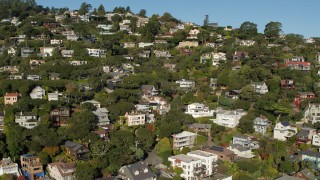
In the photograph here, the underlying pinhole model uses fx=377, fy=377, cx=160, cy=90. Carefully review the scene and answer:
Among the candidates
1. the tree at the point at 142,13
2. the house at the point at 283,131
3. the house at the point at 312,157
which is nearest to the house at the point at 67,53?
the house at the point at 283,131

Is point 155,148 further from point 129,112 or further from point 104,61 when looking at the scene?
point 104,61

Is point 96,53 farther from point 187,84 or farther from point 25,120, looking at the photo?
point 25,120

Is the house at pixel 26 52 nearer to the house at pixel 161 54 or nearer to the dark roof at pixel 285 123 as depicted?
the house at pixel 161 54

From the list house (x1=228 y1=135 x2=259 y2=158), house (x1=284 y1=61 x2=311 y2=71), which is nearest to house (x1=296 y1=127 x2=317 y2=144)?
house (x1=228 y1=135 x2=259 y2=158)

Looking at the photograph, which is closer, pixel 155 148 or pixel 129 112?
pixel 155 148

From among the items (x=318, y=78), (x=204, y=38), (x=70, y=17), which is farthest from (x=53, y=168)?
(x=70, y=17)

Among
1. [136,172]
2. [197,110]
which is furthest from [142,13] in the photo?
[136,172]

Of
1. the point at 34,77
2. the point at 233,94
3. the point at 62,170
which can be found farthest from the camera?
the point at 34,77
